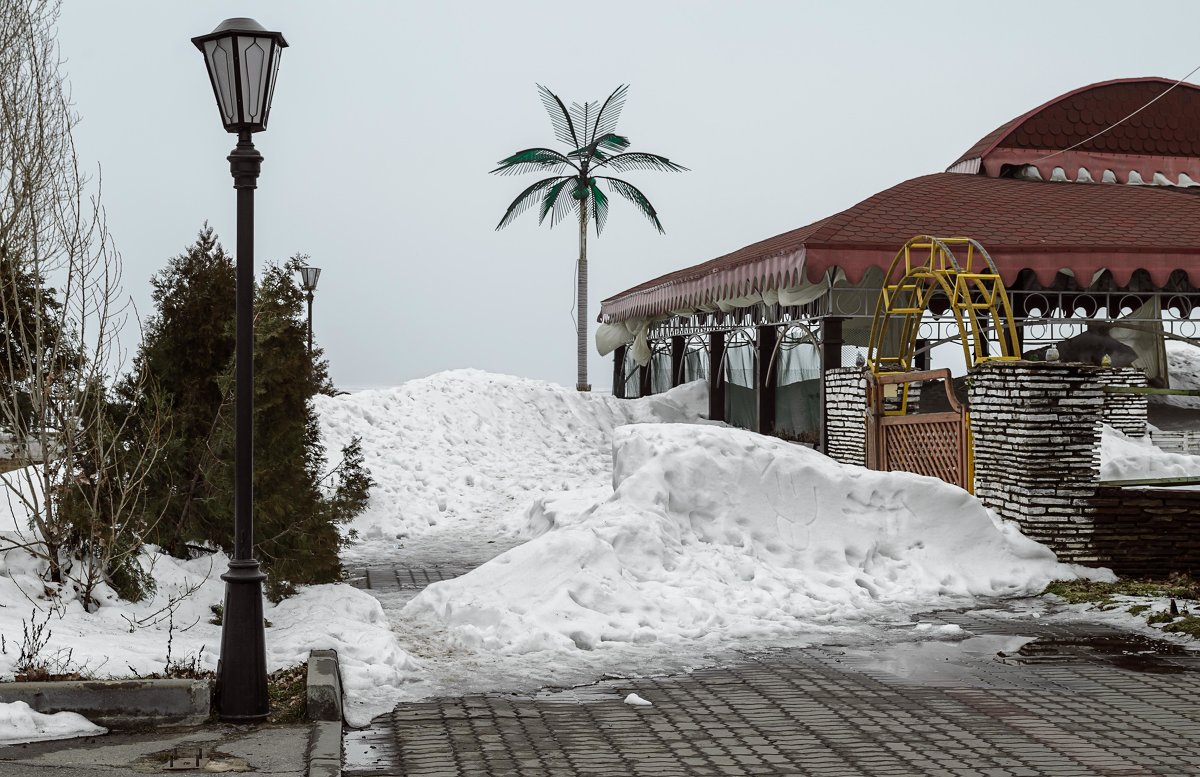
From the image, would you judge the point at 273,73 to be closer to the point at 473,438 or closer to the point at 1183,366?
the point at 473,438

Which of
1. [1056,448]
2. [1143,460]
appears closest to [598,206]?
[1143,460]

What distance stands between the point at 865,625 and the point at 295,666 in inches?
195

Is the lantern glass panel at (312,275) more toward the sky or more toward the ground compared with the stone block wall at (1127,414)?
more toward the sky

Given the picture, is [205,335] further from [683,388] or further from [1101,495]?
[683,388]

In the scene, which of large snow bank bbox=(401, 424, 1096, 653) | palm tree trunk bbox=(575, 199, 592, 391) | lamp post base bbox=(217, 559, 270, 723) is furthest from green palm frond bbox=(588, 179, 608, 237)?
lamp post base bbox=(217, 559, 270, 723)

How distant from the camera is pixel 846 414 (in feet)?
65.8

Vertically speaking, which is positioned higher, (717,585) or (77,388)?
(77,388)

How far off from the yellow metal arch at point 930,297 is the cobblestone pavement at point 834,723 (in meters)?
6.65

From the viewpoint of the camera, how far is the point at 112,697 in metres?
7.50

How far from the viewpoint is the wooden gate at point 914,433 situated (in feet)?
52.1

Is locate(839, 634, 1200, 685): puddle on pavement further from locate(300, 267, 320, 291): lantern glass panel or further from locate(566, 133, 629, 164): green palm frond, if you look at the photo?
locate(566, 133, 629, 164): green palm frond

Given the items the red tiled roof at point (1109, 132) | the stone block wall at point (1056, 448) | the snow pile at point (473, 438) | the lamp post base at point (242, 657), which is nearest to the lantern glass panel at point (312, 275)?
the snow pile at point (473, 438)

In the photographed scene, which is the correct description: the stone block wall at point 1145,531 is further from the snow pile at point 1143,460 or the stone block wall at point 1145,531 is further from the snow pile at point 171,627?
the snow pile at point 171,627

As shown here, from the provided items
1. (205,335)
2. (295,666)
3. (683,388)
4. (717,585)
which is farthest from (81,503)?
(683,388)
